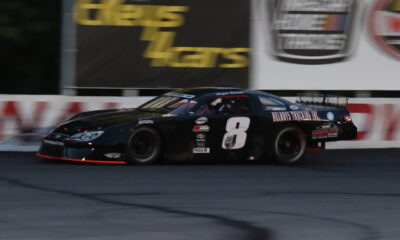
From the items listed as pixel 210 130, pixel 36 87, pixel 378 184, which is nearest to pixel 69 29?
pixel 36 87

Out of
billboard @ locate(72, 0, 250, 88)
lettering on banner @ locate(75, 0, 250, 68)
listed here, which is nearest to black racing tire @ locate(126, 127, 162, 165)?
billboard @ locate(72, 0, 250, 88)

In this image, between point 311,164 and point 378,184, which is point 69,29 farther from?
point 378,184

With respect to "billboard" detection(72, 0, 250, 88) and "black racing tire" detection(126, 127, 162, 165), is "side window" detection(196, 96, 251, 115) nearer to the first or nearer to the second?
"black racing tire" detection(126, 127, 162, 165)

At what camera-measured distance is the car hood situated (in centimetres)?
1176

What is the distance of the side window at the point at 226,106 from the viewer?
1251 centimetres

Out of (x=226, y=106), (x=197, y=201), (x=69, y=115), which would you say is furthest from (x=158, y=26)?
(x=197, y=201)

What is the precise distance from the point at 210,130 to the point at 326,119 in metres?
1.90

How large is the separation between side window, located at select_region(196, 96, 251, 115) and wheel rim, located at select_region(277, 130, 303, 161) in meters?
0.71

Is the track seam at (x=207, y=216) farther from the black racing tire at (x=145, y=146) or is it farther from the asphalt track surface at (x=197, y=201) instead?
the black racing tire at (x=145, y=146)

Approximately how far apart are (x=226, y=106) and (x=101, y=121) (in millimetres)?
1870

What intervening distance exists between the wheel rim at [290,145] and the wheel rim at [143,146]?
204cm

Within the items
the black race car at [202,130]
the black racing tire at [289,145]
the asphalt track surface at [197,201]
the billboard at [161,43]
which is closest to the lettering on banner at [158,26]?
the billboard at [161,43]

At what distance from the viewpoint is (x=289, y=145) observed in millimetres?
13094

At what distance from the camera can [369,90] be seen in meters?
17.2
